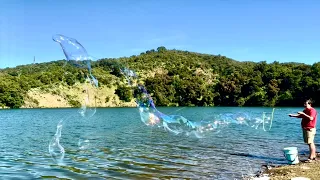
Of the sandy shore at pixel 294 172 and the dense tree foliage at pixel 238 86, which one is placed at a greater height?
the dense tree foliage at pixel 238 86

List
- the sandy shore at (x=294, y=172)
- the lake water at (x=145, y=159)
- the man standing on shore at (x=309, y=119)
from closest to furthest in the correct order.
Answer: the sandy shore at (x=294, y=172) < the lake water at (x=145, y=159) < the man standing on shore at (x=309, y=119)

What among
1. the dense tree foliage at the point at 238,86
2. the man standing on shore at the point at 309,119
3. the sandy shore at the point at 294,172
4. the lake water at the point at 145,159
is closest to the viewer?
the sandy shore at the point at 294,172

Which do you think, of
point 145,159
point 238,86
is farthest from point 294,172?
point 238,86

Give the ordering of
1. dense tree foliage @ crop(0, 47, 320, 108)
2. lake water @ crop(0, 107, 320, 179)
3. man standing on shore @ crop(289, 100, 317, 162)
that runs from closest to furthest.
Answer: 1. lake water @ crop(0, 107, 320, 179)
2. man standing on shore @ crop(289, 100, 317, 162)
3. dense tree foliage @ crop(0, 47, 320, 108)

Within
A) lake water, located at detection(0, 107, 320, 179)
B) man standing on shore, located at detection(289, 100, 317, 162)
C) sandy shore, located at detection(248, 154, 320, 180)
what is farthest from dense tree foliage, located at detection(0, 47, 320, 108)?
sandy shore, located at detection(248, 154, 320, 180)

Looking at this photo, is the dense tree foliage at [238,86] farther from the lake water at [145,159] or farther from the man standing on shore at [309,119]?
the man standing on shore at [309,119]

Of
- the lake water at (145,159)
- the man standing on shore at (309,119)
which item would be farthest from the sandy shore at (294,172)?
the man standing on shore at (309,119)

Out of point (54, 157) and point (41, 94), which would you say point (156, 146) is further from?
point (41, 94)

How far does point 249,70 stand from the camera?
13650cm

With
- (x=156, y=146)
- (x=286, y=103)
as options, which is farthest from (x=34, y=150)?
(x=286, y=103)

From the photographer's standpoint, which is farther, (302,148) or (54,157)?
(302,148)

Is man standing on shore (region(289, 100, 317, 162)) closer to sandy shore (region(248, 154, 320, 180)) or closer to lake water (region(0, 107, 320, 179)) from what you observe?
sandy shore (region(248, 154, 320, 180))

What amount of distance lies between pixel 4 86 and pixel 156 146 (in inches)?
4194

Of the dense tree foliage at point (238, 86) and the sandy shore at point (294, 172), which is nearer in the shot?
the sandy shore at point (294, 172)
